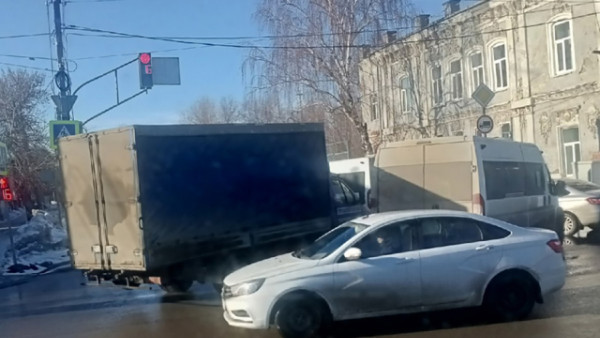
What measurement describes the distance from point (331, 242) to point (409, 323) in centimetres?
140

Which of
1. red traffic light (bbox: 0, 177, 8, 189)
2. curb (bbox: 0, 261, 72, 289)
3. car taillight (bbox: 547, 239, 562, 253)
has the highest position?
red traffic light (bbox: 0, 177, 8, 189)

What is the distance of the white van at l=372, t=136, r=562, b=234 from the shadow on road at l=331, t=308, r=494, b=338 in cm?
393

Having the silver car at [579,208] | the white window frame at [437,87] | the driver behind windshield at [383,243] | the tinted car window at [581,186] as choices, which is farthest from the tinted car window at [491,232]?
the white window frame at [437,87]

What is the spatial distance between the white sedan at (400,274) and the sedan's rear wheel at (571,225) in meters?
9.39

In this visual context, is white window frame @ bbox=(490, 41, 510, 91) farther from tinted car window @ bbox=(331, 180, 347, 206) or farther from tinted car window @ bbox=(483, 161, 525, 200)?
tinted car window @ bbox=(331, 180, 347, 206)

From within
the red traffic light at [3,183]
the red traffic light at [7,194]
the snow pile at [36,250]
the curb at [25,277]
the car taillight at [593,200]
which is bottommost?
the curb at [25,277]

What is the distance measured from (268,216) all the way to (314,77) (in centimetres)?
1763

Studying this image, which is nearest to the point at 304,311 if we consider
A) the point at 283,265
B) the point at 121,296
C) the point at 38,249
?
the point at 283,265

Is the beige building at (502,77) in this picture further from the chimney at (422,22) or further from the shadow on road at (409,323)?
the shadow on road at (409,323)

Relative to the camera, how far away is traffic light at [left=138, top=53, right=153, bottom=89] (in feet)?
68.8

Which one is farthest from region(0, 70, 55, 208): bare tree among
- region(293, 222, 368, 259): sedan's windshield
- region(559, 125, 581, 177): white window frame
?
region(293, 222, 368, 259): sedan's windshield

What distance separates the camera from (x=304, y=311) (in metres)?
8.73

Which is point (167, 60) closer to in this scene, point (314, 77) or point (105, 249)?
point (314, 77)

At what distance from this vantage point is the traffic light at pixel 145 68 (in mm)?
20969
